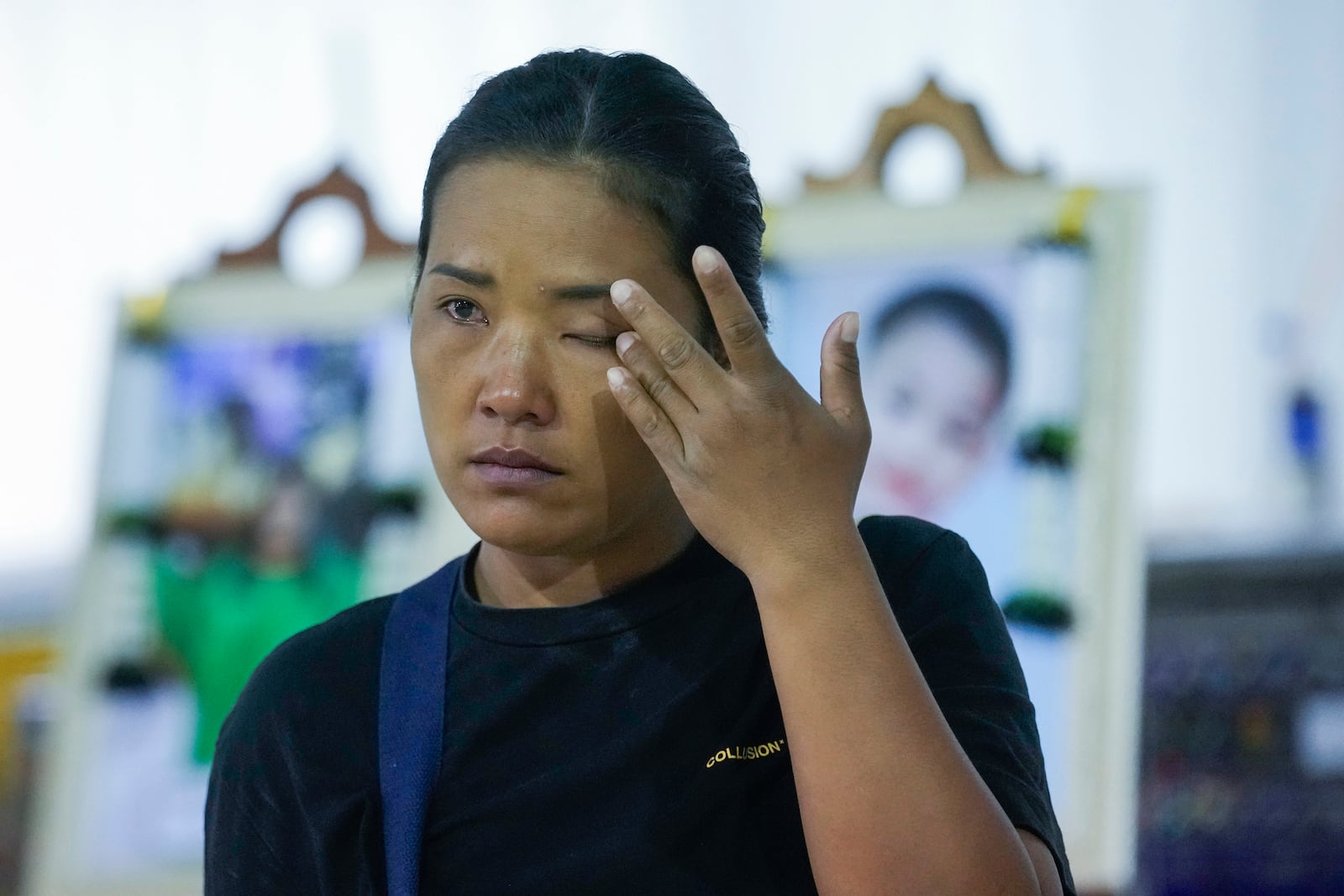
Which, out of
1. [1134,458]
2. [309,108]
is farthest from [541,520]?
[309,108]

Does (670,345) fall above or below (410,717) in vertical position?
above

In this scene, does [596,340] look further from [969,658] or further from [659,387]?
[969,658]

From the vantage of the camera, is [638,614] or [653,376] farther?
[638,614]

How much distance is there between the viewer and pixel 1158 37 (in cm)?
A: 237

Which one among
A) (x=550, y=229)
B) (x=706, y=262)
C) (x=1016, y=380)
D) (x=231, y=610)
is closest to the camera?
(x=706, y=262)

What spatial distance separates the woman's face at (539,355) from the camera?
2.20ft

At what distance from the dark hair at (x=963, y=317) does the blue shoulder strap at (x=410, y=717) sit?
108 cm

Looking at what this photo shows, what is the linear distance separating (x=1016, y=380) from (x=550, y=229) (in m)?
1.13

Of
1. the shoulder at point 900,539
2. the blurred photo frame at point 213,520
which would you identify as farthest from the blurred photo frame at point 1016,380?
the shoulder at point 900,539

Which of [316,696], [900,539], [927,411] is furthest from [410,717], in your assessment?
[927,411]

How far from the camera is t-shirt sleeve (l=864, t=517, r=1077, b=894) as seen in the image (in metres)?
0.64

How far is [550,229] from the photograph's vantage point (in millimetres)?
675

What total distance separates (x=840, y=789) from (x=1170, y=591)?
164 cm

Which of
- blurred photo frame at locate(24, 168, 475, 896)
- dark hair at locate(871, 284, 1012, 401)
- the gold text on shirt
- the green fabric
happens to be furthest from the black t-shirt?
the green fabric
